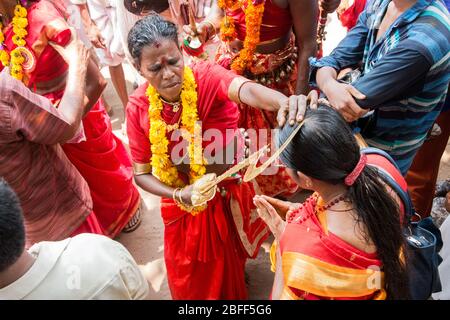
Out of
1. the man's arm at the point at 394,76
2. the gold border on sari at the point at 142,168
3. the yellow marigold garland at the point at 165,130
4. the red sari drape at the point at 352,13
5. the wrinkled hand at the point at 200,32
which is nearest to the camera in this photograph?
the man's arm at the point at 394,76

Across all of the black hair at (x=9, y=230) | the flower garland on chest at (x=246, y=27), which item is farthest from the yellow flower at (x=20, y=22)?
the black hair at (x=9, y=230)

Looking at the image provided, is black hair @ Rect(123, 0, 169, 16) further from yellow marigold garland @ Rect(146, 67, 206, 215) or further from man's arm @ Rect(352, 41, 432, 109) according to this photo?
man's arm @ Rect(352, 41, 432, 109)

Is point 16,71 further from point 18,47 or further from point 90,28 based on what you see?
point 90,28

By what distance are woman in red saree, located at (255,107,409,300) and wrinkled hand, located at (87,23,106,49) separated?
10.7ft

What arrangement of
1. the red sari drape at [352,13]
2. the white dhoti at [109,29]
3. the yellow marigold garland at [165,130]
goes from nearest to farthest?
1. the yellow marigold garland at [165,130]
2. the red sari drape at [352,13]
3. the white dhoti at [109,29]

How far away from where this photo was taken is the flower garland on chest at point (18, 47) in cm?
248

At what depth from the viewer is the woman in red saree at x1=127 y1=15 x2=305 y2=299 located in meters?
2.02

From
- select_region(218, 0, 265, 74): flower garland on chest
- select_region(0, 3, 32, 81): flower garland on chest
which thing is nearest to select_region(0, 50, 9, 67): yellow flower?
select_region(0, 3, 32, 81): flower garland on chest

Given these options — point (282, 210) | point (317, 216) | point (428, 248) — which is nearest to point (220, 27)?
point (282, 210)

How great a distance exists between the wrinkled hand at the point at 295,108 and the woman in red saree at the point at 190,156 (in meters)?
0.03

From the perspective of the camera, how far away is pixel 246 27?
281 centimetres

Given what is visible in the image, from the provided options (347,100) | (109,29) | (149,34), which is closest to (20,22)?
(149,34)

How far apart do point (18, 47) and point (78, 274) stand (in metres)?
1.77

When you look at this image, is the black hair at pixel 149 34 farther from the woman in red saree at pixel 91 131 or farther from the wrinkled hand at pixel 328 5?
the wrinkled hand at pixel 328 5
